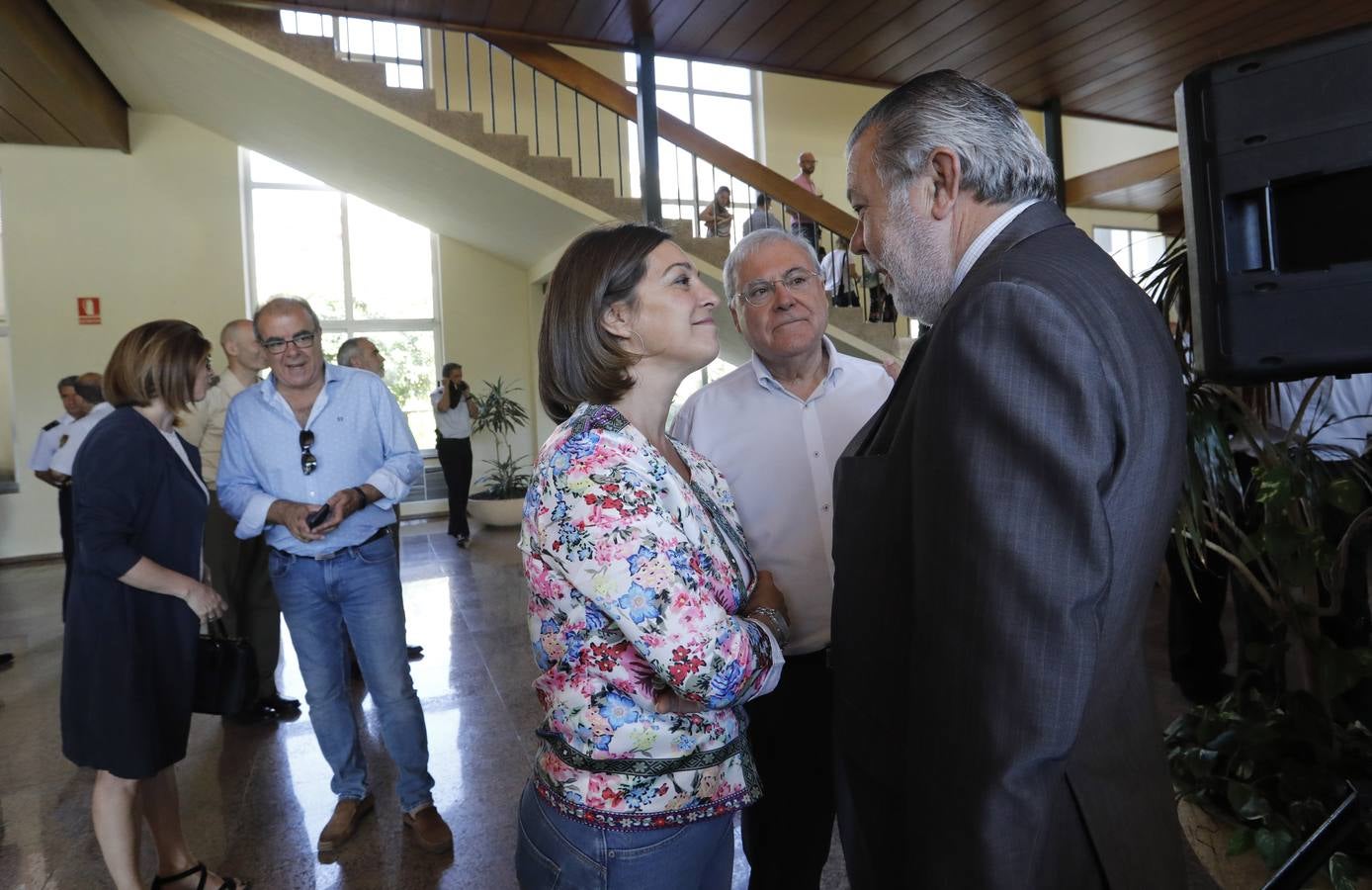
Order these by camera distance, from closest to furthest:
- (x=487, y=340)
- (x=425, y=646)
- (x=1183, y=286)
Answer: (x=1183, y=286)
(x=425, y=646)
(x=487, y=340)

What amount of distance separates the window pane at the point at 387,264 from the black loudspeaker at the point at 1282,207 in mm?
10944

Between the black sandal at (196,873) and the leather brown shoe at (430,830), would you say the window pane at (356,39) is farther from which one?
the black sandal at (196,873)

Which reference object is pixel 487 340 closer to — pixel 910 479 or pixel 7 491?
pixel 7 491

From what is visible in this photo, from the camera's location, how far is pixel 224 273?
31.8 feet

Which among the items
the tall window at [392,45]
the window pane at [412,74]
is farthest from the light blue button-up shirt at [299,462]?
the window pane at [412,74]

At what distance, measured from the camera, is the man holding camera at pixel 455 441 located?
28.8 ft

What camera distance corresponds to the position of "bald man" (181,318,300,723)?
4098 millimetres

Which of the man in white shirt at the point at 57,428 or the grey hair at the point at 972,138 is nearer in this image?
the grey hair at the point at 972,138

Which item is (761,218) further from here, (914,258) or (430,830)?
(914,258)

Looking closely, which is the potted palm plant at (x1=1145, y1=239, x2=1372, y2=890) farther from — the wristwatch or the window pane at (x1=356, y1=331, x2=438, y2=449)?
the window pane at (x1=356, y1=331, x2=438, y2=449)

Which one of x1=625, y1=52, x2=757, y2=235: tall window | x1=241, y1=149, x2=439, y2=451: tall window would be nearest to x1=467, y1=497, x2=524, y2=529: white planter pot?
x1=241, y1=149, x2=439, y2=451: tall window

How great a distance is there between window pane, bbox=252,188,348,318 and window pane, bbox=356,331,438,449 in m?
0.67

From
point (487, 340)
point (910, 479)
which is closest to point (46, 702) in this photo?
point (910, 479)

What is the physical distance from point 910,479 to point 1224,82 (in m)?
0.58
